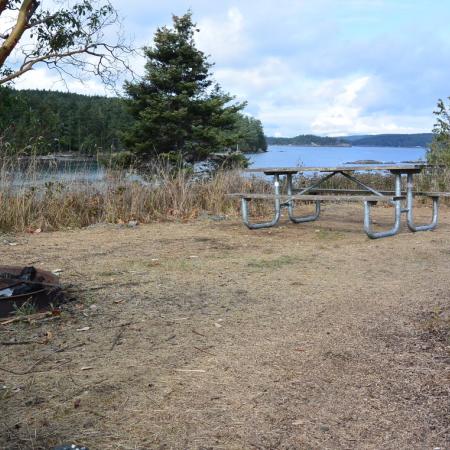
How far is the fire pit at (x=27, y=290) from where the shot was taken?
3.37m

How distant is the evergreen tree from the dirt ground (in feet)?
70.0

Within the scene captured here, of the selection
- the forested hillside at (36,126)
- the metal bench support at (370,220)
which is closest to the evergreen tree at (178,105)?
the forested hillside at (36,126)

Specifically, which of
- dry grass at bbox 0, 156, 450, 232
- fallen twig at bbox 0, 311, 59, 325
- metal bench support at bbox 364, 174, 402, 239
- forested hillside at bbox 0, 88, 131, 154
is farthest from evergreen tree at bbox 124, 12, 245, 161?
fallen twig at bbox 0, 311, 59, 325

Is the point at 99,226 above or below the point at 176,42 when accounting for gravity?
below

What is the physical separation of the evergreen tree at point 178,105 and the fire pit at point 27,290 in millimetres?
22267

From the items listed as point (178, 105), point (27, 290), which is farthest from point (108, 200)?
point (178, 105)

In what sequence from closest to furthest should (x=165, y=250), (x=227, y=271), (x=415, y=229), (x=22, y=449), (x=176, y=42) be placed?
(x=22, y=449) → (x=227, y=271) → (x=165, y=250) → (x=415, y=229) → (x=176, y=42)

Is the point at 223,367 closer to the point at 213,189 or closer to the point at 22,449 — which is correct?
the point at 22,449

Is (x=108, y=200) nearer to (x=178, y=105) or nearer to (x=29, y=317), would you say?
(x=29, y=317)

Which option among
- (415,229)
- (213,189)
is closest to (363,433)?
(415,229)

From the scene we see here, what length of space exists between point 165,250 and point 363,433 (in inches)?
153

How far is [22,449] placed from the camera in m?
1.85

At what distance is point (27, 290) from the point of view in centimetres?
351

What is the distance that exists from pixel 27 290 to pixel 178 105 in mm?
23542
